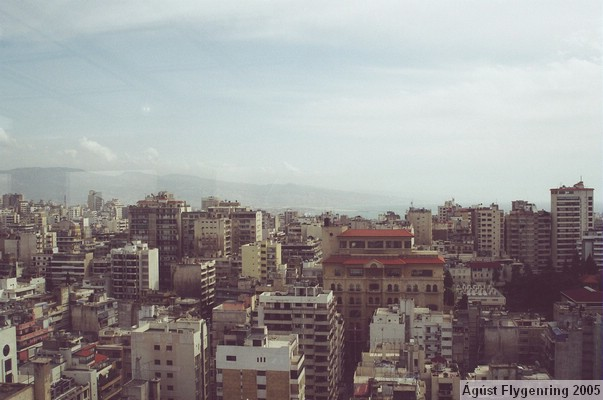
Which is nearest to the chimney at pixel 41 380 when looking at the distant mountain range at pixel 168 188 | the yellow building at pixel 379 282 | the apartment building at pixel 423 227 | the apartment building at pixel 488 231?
the distant mountain range at pixel 168 188

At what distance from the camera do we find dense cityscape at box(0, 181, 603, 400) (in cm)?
561

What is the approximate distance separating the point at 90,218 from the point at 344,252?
Result: 4694 mm

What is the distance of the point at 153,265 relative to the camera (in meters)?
10.5

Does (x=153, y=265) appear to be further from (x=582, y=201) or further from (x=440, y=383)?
(x=582, y=201)

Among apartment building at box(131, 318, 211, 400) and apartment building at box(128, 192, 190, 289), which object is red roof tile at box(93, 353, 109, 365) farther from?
apartment building at box(128, 192, 190, 289)

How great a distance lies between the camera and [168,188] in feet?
25.8

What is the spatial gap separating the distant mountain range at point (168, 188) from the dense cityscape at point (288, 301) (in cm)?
61

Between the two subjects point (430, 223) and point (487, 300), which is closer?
point (487, 300)

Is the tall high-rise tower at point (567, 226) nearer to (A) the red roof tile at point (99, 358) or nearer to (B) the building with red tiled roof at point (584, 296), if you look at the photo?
(B) the building with red tiled roof at point (584, 296)

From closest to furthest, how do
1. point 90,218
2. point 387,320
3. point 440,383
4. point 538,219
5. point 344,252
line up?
point 440,383 → point 387,320 → point 344,252 → point 90,218 → point 538,219

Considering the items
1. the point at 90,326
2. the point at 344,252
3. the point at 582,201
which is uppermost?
the point at 582,201

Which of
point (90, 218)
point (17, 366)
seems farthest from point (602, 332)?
point (90, 218)

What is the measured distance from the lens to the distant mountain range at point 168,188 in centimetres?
638

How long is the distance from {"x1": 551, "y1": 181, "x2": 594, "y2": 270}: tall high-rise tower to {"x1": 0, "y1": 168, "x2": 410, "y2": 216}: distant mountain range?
4.86 m
